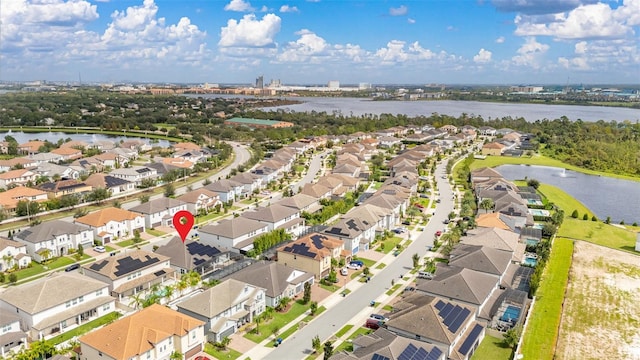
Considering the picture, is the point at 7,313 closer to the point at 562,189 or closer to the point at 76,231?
the point at 76,231

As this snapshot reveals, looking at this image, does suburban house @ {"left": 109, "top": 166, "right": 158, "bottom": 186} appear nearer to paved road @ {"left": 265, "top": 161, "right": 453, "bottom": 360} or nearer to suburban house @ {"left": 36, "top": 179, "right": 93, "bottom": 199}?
suburban house @ {"left": 36, "top": 179, "right": 93, "bottom": 199}

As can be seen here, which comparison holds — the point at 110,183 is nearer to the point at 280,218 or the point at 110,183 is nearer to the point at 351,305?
the point at 280,218

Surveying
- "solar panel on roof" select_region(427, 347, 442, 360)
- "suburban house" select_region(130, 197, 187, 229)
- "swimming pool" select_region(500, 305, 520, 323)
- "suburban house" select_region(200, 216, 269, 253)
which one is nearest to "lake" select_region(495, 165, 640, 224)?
"swimming pool" select_region(500, 305, 520, 323)

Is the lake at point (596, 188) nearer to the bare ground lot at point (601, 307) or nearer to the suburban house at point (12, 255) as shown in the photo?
the bare ground lot at point (601, 307)

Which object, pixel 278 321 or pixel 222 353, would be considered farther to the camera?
pixel 278 321

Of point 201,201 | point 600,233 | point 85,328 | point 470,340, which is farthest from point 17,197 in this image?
point 600,233

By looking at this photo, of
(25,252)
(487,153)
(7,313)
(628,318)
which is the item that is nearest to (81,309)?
(7,313)
